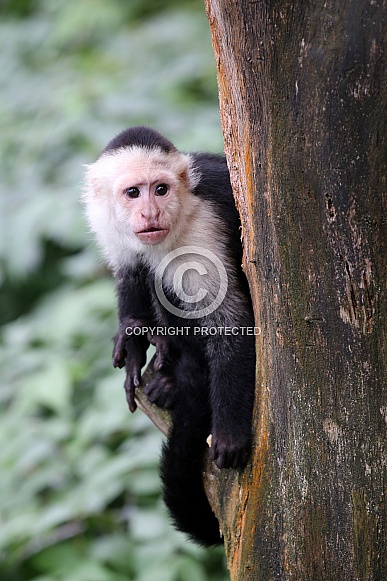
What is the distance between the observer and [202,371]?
2.75 m

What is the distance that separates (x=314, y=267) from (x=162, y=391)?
3.32ft

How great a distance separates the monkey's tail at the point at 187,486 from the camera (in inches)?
103

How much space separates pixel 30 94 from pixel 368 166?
546cm

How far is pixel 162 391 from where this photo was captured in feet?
9.16

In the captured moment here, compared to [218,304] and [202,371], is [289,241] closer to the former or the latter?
[218,304]

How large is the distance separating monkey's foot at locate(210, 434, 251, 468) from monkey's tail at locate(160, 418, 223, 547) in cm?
25

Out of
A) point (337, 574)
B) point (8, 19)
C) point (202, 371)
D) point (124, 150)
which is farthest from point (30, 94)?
point (337, 574)

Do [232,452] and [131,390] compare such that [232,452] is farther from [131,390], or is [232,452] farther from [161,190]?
[161,190]

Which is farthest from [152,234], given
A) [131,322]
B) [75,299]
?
[75,299]

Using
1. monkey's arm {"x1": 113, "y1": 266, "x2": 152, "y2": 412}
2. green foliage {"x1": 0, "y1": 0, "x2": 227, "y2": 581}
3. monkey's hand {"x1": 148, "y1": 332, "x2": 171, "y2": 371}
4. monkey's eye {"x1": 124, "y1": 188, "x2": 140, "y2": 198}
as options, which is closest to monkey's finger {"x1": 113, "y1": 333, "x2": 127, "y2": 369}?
monkey's arm {"x1": 113, "y1": 266, "x2": 152, "y2": 412}

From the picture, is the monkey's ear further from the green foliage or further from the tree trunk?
the green foliage

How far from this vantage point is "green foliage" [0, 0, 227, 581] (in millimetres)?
3562

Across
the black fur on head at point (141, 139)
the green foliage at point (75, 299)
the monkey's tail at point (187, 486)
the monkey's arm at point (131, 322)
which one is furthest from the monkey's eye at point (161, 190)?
the green foliage at point (75, 299)

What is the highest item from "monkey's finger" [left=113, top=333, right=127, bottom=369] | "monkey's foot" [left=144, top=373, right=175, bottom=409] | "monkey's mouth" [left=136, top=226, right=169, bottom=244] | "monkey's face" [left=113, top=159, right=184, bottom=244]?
"monkey's face" [left=113, top=159, right=184, bottom=244]
